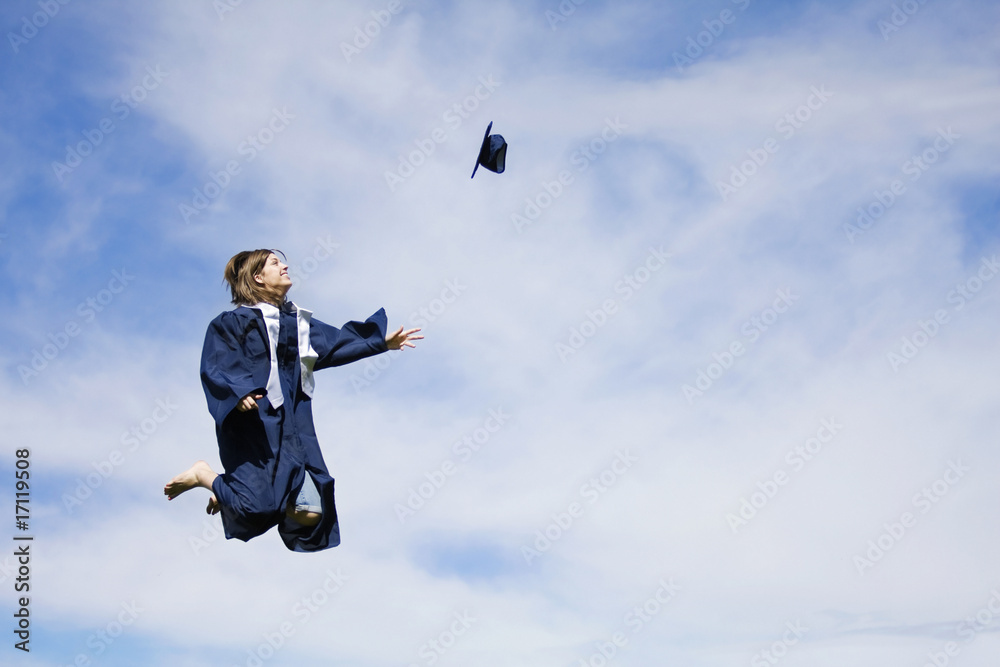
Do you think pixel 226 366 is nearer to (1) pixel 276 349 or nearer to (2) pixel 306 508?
(1) pixel 276 349

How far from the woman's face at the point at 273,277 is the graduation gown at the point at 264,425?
18 cm

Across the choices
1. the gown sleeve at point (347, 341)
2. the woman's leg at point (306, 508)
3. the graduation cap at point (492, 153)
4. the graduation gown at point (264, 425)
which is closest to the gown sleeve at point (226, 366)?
the graduation gown at point (264, 425)

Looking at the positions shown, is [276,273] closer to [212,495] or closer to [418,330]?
[418,330]

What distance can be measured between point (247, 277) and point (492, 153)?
2386 mm

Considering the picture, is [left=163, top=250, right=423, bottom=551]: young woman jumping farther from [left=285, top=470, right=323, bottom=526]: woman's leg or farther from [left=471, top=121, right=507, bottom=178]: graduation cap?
[left=471, top=121, right=507, bottom=178]: graduation cap

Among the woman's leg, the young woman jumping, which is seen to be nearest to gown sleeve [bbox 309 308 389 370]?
the young woman jumping

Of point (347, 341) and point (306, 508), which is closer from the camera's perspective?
point (306, 508)

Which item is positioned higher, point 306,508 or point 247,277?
point 247,277

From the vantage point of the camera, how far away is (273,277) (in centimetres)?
875

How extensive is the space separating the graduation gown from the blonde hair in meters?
0.10

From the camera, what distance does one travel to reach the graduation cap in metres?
9.41

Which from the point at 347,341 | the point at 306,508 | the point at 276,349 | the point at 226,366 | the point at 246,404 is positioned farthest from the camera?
the point at 347,341

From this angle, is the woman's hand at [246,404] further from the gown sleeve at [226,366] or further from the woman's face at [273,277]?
the woman's face at [273,277]

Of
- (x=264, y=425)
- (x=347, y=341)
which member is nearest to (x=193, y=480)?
(x=264, y=425)
